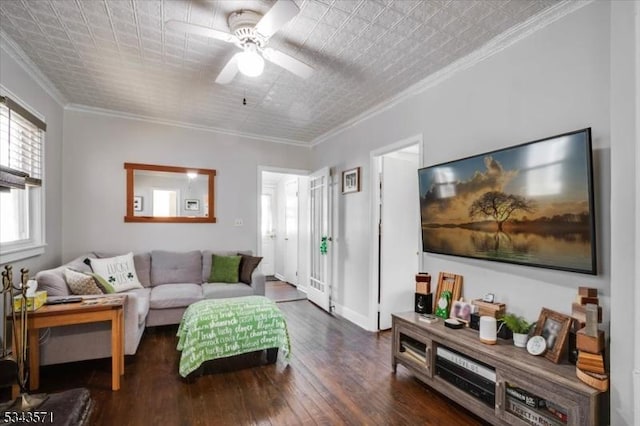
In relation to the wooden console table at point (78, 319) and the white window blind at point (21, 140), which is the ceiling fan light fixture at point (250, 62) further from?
the wooden console table at point (78, 319)

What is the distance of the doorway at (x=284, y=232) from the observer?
18.0 ft

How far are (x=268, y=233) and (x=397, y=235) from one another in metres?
3.94

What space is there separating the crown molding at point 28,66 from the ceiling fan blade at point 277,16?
2.03 m

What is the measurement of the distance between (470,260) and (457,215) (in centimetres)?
38

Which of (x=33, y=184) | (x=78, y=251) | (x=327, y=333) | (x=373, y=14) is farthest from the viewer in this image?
(x=78, y=251)

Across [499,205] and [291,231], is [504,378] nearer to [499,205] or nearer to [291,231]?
[499,205]

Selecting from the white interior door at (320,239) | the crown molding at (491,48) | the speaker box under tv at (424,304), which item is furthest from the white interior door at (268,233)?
the speaker box under tv at (424,304)

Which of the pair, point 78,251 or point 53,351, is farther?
point 78,251

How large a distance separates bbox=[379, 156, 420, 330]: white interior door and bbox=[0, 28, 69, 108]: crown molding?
3.45m

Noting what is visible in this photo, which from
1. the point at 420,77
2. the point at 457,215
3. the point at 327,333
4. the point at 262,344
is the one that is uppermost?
the point at 420,77

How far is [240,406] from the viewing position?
84.4 inches

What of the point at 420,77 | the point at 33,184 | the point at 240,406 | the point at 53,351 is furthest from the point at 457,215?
the point at 33,184

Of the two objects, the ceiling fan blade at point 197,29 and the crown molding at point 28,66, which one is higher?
the crown molding at point 28,66

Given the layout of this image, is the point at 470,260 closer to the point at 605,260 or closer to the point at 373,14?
the point at 605,260
